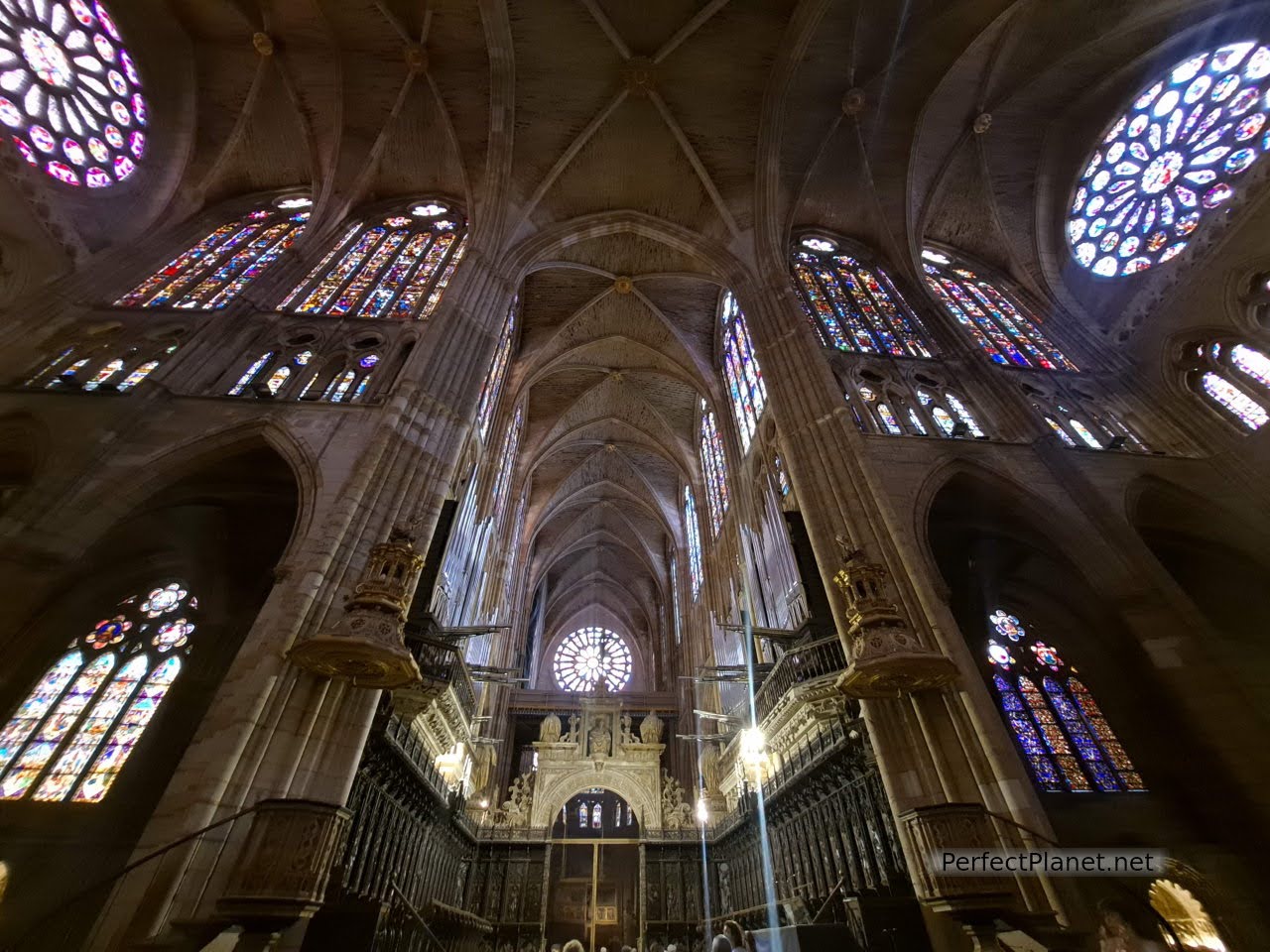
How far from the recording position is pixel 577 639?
30.6 meters

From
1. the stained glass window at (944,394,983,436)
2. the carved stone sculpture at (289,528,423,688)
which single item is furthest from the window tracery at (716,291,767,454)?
the carved stone sculpture at (289,528,423,688)

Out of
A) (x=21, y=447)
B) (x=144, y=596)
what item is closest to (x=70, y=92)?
(x=21, y=447)

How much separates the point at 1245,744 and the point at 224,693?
40.7 ft

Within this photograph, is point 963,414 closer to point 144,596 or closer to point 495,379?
point 495,379

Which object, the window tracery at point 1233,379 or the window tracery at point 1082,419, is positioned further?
the window tracery at point 1082,419

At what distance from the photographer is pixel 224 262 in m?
13.0

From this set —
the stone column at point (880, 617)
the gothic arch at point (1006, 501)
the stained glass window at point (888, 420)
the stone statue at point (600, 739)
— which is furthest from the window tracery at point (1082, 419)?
the stone statue at point (600, 739)

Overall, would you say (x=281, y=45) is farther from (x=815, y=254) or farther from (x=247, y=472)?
(x=815, y=254)

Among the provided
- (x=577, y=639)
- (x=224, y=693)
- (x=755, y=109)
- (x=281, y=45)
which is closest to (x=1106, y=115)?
(x=755, y=109)

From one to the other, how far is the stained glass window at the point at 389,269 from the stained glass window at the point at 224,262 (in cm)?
117

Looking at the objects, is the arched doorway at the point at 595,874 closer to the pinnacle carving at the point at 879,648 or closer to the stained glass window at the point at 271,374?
the pinnacle carving at the point at 879,648

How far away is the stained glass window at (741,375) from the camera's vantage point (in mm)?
15164

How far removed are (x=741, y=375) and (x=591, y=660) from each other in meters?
18.9

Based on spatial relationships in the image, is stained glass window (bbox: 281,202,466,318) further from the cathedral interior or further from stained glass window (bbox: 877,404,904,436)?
stained glass window (bbox: 877,404,904,436)
